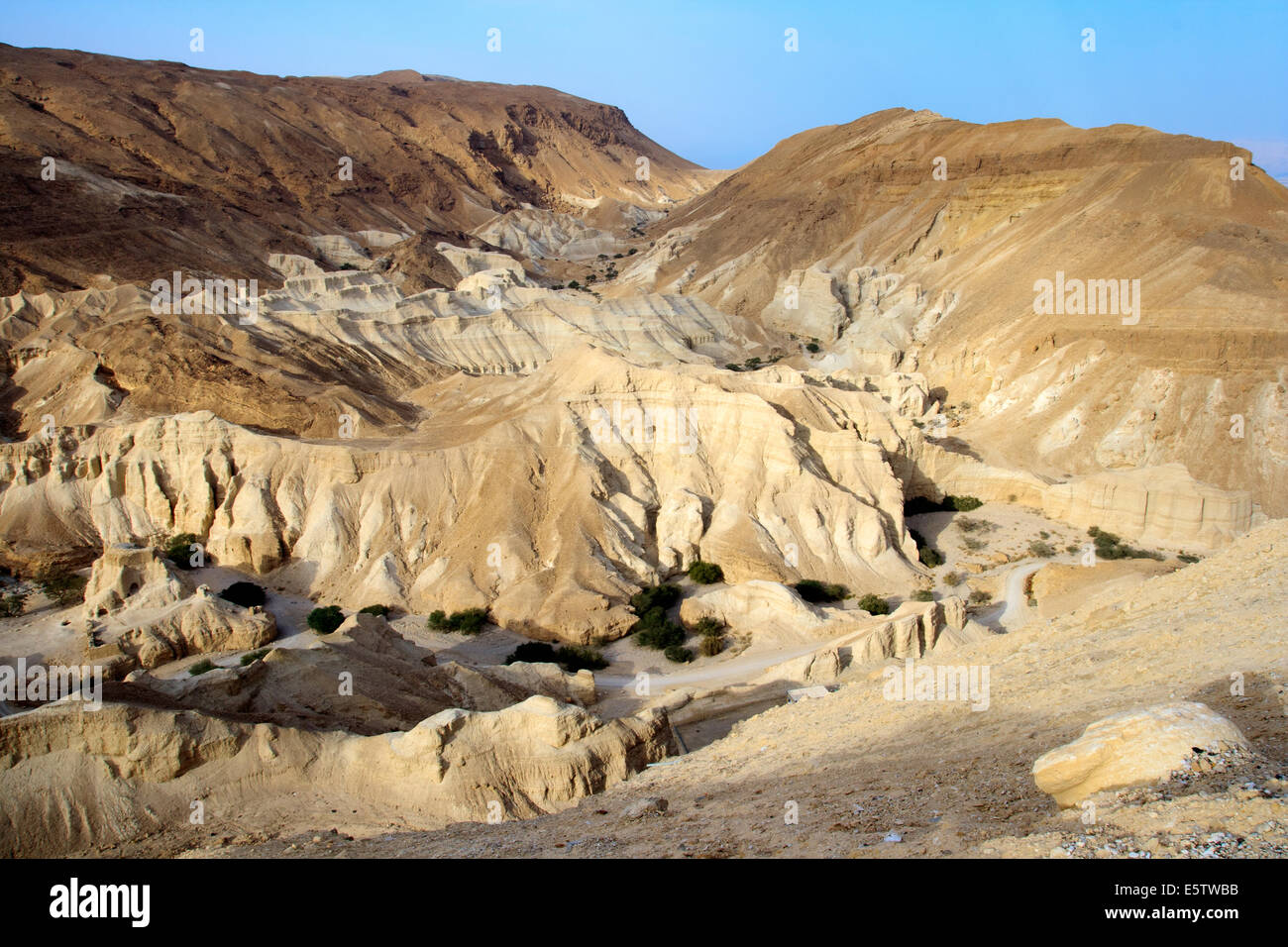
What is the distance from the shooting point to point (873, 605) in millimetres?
26359

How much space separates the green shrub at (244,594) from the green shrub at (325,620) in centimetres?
222

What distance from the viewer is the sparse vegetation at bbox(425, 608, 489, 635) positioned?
2553 centimetres

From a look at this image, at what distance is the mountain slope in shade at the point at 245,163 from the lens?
2457 inches

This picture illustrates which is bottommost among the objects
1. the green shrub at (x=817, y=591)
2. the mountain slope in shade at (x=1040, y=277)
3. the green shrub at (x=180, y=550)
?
the green shrub at (x=817, y=591)

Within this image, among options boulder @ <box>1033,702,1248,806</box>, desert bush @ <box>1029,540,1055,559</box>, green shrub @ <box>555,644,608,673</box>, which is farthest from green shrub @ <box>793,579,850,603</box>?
boulder @ <box>1033,702,1248,806</box>

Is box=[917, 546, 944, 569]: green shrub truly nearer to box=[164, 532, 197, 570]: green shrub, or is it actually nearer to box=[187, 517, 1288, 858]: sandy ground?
box=[187, 517, 1288, 858]: sandy ground

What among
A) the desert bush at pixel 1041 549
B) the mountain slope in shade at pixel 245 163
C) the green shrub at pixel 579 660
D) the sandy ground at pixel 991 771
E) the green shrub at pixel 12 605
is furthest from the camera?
the mountain slope in shade at pixel 245 163

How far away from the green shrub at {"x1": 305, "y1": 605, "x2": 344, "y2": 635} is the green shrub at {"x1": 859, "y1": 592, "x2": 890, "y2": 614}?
50.3 ft

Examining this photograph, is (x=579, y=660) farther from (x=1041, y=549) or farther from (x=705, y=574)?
(x=1041, y=549)

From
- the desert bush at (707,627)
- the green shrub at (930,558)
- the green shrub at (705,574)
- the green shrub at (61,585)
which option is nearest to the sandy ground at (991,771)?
the desert bush at (707,627)

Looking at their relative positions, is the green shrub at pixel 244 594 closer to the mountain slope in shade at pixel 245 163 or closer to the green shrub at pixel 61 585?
the green shrub at pixel 61 585
